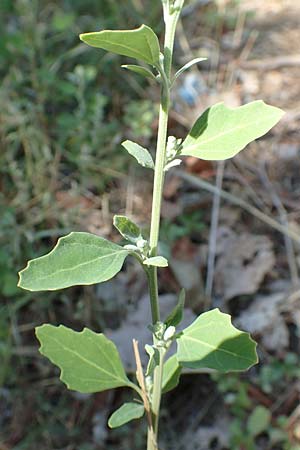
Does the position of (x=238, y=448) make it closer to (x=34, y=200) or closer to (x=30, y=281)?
(x=34, y=200)

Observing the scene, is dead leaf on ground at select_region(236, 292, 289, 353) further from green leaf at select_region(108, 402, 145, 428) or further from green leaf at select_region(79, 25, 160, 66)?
green leaf at select_region(79, 25, 160, 66)

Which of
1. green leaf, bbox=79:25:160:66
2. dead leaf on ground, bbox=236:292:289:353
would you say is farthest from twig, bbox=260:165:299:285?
green leaf, bbox=79:25:160:66

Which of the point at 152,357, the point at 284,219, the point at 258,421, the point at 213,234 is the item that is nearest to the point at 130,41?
the point at 152,357

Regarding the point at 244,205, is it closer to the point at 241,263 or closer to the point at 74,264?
the point at 241,263

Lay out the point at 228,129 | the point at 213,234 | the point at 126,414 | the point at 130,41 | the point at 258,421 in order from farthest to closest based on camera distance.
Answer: the point at 213,234
the point at 258,421
the point at 126,414
the point at 228,129
the point at 130,41

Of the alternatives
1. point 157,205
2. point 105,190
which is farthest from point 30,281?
point 105,190
